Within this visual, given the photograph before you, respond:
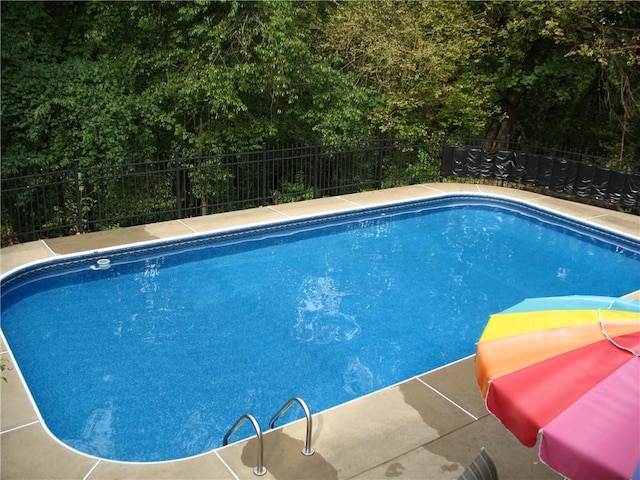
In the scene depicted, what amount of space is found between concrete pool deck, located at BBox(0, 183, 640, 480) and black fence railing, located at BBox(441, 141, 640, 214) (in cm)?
952

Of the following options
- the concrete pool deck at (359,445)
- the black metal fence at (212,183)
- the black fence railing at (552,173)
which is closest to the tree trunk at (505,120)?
the black fence railing at (552,173)

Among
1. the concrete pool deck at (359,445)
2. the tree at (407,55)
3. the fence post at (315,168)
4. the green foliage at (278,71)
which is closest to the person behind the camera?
the concrete pool deck at (359,445)

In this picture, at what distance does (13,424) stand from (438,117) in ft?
52.7

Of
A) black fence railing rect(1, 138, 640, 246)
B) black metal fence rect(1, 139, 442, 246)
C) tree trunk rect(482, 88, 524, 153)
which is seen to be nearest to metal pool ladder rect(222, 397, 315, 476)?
black metal fence rect(1, 139, 442, 246)

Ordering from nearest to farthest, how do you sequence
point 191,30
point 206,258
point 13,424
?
point 13,424
point 206,258
point 191,30

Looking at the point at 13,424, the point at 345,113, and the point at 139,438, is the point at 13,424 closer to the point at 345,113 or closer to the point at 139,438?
the point at 139,438

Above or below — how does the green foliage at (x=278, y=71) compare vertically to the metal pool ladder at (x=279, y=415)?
above

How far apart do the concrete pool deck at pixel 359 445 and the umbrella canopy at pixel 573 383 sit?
5.98 feet

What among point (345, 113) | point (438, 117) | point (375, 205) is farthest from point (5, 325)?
point (438, 117)

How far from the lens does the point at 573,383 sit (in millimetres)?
3955

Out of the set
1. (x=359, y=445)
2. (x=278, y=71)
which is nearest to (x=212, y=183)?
(x=278, y=71)

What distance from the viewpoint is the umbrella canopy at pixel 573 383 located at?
11.7 feet

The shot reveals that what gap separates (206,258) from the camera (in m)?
11.8

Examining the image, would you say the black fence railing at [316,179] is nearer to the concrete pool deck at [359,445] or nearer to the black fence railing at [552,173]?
the black fence railing at [552,173]
